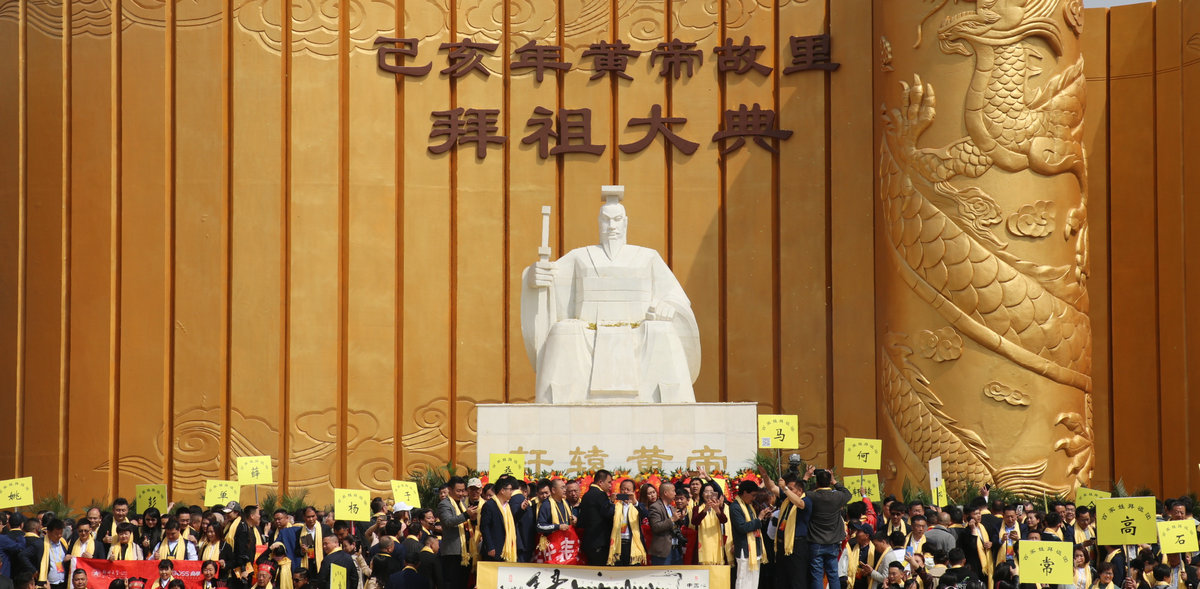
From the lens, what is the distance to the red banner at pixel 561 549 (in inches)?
372

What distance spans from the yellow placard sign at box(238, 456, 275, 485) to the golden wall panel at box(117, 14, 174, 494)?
12.9 ft

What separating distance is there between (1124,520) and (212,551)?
232 inches

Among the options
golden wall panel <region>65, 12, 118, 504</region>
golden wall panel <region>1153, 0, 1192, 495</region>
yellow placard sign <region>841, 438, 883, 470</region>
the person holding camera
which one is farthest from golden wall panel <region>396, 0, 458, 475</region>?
the person holding camera

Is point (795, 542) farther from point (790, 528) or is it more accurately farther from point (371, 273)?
point (371, 273)

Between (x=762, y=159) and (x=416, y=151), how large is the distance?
371 cm

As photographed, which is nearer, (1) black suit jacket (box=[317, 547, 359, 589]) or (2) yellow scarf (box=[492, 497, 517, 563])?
(2) yellow scarf (box=[492, 497, 517, 563])

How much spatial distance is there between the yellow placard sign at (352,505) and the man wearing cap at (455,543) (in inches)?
72.6

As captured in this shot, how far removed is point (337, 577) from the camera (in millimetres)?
9594

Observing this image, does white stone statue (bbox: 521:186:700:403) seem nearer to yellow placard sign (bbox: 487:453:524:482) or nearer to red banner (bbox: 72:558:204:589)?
yellow placard sign (bbox: 487:453:524:482)

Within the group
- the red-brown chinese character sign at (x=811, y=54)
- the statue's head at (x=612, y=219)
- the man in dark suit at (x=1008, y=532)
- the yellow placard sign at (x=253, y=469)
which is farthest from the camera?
the red-brown chinese character sign at (x=811, y=54)

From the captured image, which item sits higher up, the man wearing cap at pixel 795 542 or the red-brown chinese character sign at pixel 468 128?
the red-brown chinese character sign at pixel 468 128

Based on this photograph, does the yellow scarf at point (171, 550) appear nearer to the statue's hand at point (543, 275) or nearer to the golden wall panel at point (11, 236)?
the statue's hand at point (543, 275)

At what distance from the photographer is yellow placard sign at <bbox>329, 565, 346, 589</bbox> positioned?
31.4 ft

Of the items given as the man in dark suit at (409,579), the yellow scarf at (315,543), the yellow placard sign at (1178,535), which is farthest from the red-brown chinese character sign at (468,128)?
the yellow placard sign at (1178,535)
